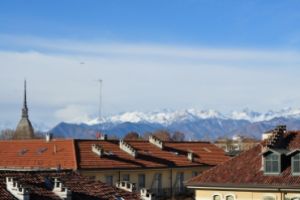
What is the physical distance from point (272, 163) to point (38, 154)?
122 ft

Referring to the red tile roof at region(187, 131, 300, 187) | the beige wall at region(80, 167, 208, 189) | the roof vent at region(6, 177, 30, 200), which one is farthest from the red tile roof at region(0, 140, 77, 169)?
the roof vent at region(6, 177, 30, 200)

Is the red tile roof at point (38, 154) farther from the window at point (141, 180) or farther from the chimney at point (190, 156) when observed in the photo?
the chimney at point (190, 156)

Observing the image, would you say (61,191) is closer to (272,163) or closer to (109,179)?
(272,163)

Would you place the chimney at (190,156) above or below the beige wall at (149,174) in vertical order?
above

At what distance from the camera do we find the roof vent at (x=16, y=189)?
39906 millimetres

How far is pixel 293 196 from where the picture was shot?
4869 centimetres

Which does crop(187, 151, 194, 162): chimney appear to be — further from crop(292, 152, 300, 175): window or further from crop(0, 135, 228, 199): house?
crop(292, 152, 300, 175): window

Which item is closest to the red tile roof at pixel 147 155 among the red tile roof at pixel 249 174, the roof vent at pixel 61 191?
the red tile roof at pixel 249 174

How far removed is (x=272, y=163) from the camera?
50625 millimetres

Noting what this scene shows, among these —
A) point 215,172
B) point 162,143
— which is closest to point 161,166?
point 162,143

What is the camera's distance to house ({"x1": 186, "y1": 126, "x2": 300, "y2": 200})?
49.1m

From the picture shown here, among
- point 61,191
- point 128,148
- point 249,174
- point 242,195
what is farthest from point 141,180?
point 61,191

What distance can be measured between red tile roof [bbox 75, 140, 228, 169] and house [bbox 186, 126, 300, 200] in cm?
2173

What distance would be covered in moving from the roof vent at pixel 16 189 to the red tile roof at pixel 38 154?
103 ft
